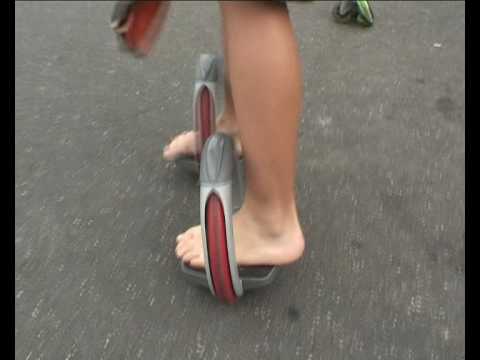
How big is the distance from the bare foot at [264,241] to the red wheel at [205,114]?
24cm

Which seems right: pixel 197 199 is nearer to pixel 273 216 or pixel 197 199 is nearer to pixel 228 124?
pixel 228 124


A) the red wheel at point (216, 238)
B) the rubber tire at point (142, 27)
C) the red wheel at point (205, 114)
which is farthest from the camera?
the red wheel at point (205, 114)

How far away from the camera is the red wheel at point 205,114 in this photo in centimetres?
116

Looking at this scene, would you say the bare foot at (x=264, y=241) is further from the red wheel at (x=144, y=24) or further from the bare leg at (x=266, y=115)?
the red wheel at (x=144, y=24)

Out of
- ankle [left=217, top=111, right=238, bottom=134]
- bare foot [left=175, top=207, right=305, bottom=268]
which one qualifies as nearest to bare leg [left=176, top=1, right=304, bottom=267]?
bare foot [left=175, top=207, right=305, bottom=268]

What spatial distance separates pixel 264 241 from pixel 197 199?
12.1 inches

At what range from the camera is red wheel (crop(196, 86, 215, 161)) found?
3.80 ft

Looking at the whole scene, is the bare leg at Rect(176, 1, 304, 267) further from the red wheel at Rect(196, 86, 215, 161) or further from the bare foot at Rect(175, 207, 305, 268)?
the red wheel at Rect(196, 86, 215, 161)

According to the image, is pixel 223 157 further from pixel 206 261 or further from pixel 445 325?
pixel 445 325

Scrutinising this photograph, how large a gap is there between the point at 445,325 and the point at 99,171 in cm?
81

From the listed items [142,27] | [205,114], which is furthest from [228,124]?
[142,27]

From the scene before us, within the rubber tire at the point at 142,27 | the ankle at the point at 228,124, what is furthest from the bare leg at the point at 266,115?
the ankle at the point at 228,124
